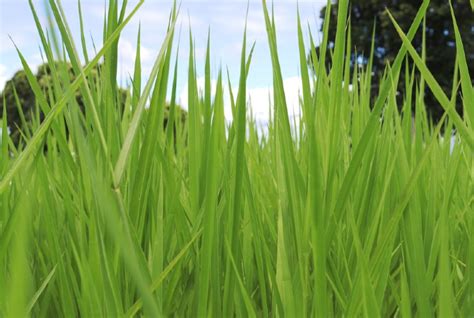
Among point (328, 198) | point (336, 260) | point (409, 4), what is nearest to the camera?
point (328, 198)

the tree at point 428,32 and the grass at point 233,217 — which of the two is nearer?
the grass at point 233,217

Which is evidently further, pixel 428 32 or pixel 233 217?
pixel 428 32

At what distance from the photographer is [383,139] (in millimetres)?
591

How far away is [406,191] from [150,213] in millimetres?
227

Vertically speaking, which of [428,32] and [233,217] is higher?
[428,32]

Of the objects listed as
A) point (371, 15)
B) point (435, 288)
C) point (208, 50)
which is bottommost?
point (435, 288)

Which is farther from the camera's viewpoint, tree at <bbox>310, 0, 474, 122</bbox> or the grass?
tree at <bbox>310, 0, 474, 122</bbox>

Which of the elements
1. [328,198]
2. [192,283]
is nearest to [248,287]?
[192,283]

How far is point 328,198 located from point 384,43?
12.8 m

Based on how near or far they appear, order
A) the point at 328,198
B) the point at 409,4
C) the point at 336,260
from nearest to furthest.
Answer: the point at 328,198
the point at 336,260
the point at 409,4

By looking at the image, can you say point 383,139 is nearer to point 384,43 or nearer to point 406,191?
point 406,191

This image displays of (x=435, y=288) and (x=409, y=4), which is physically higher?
(x=409, y=4)

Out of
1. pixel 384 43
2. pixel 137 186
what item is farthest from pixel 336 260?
pixel 384 43

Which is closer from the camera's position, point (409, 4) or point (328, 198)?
point (328, 198)
